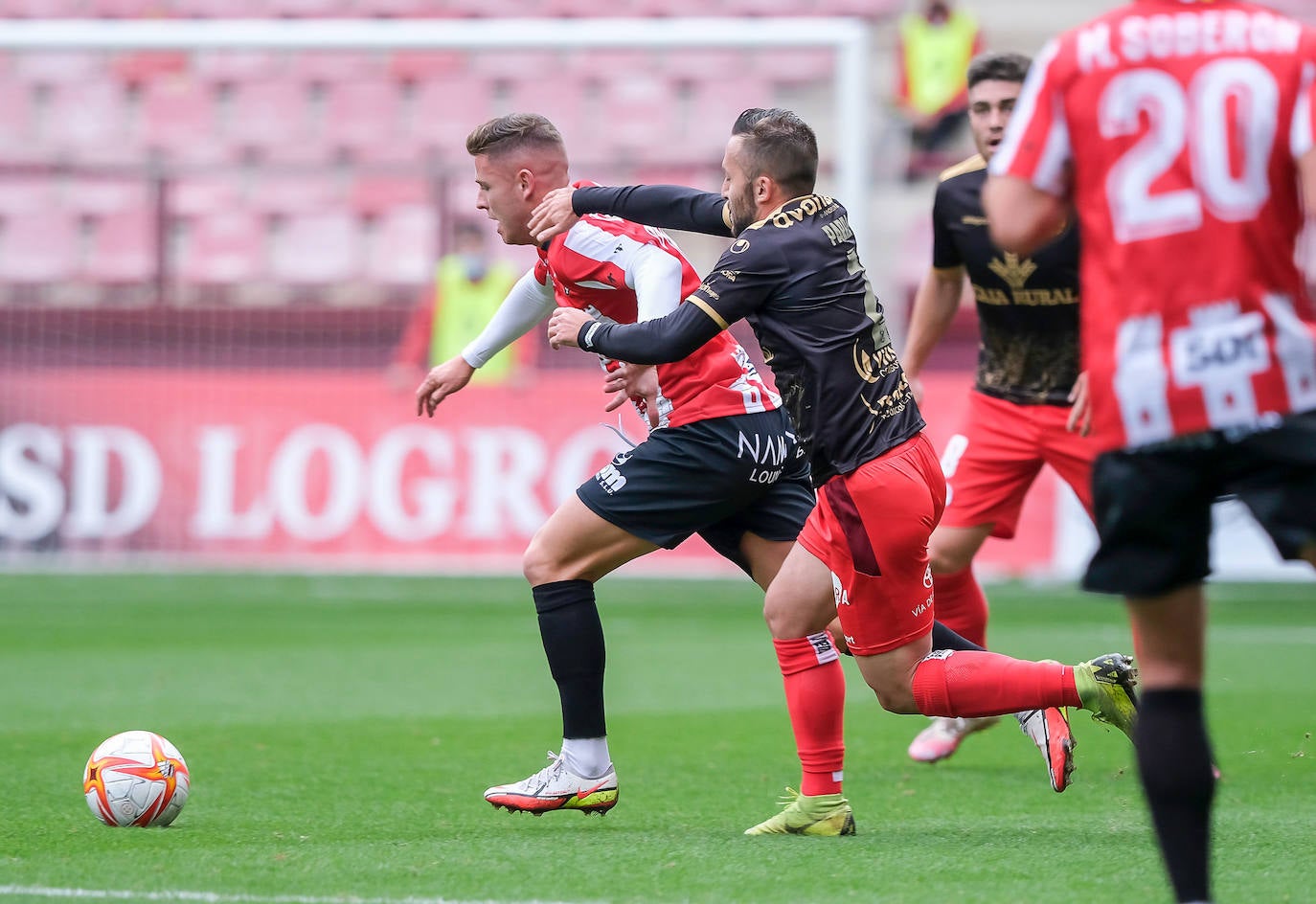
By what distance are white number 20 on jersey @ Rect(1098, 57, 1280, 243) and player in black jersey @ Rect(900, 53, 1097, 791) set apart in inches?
107

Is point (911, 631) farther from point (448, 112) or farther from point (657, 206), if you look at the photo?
point (448, 112)

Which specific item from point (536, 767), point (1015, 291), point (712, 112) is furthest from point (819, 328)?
point (712, 112)

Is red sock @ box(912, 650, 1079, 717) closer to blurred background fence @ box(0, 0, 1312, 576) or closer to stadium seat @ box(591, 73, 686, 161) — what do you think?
blurred background fence @ box(0, 0, 1312, 576)

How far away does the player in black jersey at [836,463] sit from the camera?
4238 mm

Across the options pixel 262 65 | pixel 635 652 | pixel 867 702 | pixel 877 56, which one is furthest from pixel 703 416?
pixel 877 56

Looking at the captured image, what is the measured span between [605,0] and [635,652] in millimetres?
10301

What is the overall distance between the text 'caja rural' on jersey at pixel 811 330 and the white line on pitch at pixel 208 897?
4.76 ft

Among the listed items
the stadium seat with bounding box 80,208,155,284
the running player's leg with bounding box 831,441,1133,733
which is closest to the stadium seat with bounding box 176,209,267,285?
the stadium seat with bounding box 80,208,155,284

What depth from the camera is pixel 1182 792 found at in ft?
9.43

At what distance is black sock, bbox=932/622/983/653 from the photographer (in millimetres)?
4594

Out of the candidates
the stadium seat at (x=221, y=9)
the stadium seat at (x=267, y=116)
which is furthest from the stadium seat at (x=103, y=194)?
the stadium seat at (x=221, y=9)

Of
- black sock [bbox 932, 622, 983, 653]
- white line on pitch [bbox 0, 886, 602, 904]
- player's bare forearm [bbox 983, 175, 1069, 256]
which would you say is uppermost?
player's bare forearm [bbox 983, 175, 1069, 256]

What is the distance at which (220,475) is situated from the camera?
13.5 meters

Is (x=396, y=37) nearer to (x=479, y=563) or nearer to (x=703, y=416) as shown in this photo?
(x=479, y=563)
